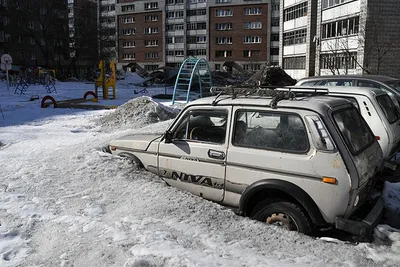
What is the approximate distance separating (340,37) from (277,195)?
36135 mm

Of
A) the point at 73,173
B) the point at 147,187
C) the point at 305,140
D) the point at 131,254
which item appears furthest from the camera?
the point at 73,173

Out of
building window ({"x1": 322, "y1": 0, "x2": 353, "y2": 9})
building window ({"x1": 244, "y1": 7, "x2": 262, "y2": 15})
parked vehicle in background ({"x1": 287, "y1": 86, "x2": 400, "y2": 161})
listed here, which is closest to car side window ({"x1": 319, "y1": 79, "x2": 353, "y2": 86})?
parked vehicle in background ({"x1": 287, "y1": 86, "x2": 400, "y2": 161})

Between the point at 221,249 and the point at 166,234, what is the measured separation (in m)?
0.58

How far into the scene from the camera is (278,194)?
A: 4.23 m

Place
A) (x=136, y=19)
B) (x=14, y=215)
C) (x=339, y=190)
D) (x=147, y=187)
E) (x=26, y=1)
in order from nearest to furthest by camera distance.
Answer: (x=339, y=190), (x=14, y=215), (x=147, y=187), (x=26, y=1), (x=136, y=19)

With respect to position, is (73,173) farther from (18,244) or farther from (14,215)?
(18,244)

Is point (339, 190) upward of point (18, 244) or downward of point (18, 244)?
upward

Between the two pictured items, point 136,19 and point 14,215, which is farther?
point 136,19

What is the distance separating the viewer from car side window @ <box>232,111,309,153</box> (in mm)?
4082

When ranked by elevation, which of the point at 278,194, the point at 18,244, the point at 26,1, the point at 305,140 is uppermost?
the point at 26,1

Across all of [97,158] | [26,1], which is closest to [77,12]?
[26,1]

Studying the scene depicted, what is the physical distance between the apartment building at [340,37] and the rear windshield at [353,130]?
67.2 ft

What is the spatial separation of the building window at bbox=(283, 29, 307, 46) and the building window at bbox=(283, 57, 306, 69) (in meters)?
1.90

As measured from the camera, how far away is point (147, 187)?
16.2 feet
